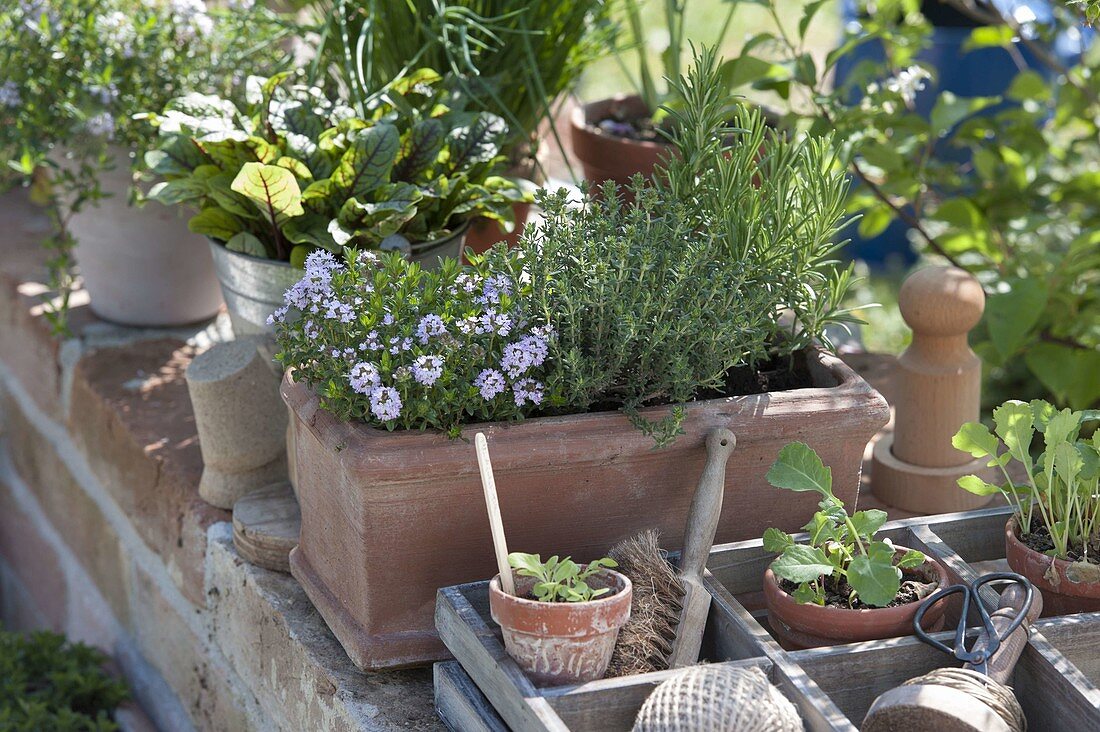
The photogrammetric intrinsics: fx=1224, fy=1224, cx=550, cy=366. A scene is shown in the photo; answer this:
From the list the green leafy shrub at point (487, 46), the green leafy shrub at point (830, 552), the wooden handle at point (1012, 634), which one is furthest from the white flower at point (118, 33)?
the wooden handle at point (1012, 634)

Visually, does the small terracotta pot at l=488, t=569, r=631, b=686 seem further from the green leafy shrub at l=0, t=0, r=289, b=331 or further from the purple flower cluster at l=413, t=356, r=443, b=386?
the green leafy shrub at l=0, t=0, r=289, b=331

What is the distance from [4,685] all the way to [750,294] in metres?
1.38

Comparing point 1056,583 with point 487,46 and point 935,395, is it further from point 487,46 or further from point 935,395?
point 487,46

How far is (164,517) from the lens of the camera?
6.00 feet

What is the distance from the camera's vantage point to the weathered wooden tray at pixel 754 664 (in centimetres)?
104

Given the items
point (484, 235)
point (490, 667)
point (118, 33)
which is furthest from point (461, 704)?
point (118, 33)

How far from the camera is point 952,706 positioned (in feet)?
3.15

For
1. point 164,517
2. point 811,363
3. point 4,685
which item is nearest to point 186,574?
point 164,517

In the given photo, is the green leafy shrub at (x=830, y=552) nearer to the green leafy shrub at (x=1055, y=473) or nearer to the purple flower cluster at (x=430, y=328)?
the green leafy shrub at (x=1055, y=473)

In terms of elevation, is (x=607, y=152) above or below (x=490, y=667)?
above

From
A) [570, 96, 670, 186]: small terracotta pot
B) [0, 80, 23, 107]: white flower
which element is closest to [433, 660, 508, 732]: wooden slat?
[570, 96, 670, 186]: small terracotta pot

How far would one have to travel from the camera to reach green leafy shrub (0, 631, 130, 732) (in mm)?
1856

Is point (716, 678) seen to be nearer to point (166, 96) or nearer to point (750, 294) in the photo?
point (750, 294)

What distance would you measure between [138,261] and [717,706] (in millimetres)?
1526
